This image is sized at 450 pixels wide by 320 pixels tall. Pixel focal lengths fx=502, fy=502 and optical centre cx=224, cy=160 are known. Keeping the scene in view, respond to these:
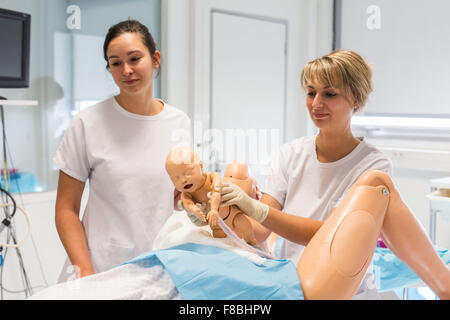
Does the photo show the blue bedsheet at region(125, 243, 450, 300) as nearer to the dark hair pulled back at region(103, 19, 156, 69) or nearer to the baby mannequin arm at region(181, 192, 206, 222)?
the baby mannequin arm at region(181, 192, 206, 222)

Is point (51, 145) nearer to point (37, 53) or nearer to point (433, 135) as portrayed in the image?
point (37, 53)

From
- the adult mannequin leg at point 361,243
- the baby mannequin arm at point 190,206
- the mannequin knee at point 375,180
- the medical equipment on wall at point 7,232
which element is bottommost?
the medical equipment on wall at point 7,232

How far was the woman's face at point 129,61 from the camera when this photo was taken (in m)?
1.22

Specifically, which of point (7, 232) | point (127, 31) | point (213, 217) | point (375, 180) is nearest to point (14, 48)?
point (7, 232)

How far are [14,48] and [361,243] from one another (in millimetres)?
1804

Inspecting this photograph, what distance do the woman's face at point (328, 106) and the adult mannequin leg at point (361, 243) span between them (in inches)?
8.3

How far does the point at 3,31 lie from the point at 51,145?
63cm

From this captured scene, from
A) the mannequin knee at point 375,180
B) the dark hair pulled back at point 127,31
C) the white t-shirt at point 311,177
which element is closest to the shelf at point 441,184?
the white t-shirt at point 311,177

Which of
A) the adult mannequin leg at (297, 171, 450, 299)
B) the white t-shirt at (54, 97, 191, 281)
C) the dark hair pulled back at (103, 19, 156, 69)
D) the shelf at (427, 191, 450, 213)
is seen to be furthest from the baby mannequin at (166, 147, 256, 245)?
the shelf at (427, 191, 450, 213)

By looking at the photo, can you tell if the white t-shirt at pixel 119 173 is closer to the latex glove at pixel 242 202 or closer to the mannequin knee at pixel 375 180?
the latex glove at pixel 242 202

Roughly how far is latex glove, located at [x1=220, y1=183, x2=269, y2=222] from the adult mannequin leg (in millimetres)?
136

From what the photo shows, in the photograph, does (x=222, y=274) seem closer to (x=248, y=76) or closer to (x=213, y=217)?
(x=213, y=217)

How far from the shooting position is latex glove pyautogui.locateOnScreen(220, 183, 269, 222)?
1.04 metres
